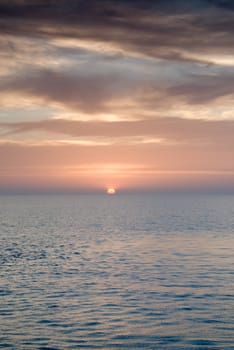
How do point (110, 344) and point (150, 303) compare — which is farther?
point (150, 303)

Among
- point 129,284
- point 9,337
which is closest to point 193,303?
point 129,284

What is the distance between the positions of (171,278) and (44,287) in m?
13.8

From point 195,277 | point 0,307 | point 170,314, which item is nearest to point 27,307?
point 0,307

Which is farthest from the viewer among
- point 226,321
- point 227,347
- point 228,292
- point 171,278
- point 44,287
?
point 171,278

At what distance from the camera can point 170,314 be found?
3638cm

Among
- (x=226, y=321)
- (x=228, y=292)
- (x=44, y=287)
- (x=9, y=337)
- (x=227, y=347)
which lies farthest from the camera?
(x=44, y=287)

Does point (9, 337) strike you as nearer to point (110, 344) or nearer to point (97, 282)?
point (110, 344)

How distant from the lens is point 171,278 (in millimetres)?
51781

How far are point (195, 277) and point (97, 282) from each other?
35.8 feet

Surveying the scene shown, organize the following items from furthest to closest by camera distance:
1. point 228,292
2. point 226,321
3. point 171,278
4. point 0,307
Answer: point 171,278 < point 228,292 < point 0,307 < point 226,321

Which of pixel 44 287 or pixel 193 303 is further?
pixel 44 287

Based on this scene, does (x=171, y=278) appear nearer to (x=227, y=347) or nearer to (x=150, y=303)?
(x=150, y=303)

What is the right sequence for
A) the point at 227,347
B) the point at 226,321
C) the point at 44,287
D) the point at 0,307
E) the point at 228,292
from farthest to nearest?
the point at 44,287
the point at 228,292
the point at 0,307
the point at 226,321
the point at 227,347

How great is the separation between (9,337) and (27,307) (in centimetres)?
819
